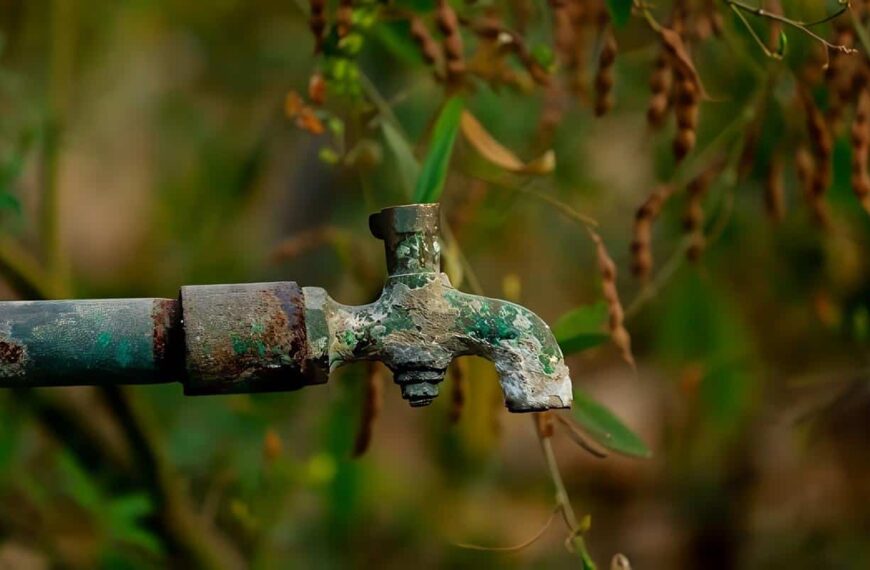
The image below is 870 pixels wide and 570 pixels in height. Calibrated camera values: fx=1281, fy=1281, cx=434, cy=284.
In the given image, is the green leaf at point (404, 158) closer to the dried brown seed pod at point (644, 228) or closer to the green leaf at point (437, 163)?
the green leaf at point (437, 163)

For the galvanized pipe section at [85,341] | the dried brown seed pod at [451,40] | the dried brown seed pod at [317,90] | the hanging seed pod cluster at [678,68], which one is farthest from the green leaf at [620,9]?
the galvanized pipe section at [85,341]

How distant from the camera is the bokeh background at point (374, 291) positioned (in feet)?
4.40

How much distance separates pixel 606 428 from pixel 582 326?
3.0 inches

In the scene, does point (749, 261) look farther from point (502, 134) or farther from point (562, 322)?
point (562, 322)

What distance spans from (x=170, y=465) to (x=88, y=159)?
3.93 feet

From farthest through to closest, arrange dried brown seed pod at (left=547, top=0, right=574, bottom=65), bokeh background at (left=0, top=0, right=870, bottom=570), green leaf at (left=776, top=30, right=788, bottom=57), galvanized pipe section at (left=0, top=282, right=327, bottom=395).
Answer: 1. bokeh background at (left=0, top=0, right=870, bottom=570)
2. dried brown seed pod at (left=547, top=0, right=574, bottom=65)
3. green leaf at (left=776, top=30, right=788, bottom=57)
4. galvanized pipe section at (left=0, top=282, right=327, bottom=395)

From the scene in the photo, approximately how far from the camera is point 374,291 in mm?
1424

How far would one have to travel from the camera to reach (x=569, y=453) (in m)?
2.51

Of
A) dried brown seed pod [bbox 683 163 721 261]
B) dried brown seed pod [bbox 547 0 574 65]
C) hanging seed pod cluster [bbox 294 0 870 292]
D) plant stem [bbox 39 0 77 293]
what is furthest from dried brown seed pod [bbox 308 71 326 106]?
plant stem [bbox 39 0 77 293]

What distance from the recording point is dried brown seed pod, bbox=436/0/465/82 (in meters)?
0.86

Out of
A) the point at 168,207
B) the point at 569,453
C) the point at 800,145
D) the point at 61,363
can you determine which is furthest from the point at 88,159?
the point at 61,363

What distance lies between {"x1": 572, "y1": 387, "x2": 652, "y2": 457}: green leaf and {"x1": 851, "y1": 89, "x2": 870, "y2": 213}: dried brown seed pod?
0.24m

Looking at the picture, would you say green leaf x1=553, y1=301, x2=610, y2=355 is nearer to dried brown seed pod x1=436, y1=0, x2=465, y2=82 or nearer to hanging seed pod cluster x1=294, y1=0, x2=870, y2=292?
hanging seed pod cluster x1=294, y1=0, x2=870, y2=292

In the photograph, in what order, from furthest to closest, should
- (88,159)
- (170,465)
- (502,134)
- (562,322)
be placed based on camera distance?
(88,159) < (502,134) < (170,465) < (562,322)
